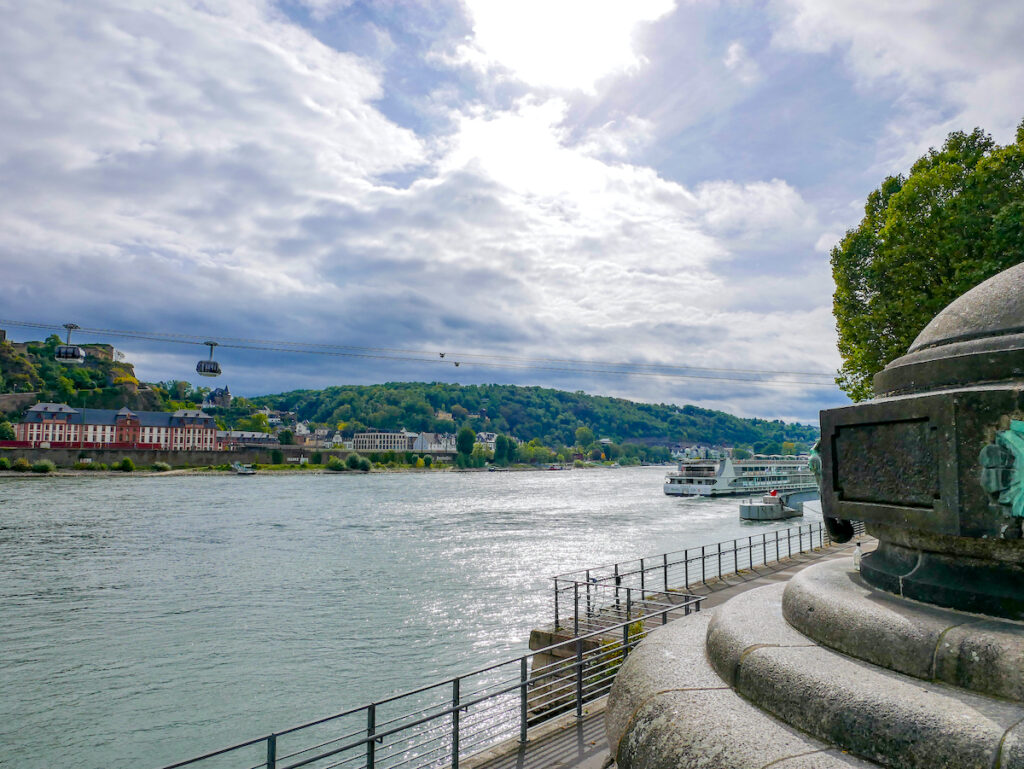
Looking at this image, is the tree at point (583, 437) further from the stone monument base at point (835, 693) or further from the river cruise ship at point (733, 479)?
the stone monument base at point (835, 693)

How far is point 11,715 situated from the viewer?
12898mm

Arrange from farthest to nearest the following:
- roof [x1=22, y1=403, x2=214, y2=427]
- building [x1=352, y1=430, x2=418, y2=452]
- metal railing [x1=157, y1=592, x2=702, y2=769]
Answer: building [x1=352, y1=430, x2=418, y2=452]
roof [x1=22, y1=403, x2=214, y2=427]
metal railing [x1=157, y1=592, x2=702, y2=769]

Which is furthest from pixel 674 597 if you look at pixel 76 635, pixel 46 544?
pixel 46 544

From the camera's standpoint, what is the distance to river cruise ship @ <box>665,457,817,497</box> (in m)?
70.6

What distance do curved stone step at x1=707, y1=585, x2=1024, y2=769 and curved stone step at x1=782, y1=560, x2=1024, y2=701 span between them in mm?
71

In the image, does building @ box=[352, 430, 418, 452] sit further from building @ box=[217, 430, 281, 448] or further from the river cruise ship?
the river cruise ship

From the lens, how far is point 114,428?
11212 centimetres

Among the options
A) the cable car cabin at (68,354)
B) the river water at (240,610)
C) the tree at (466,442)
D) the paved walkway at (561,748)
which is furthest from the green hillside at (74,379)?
the paved walkway at (561,748)

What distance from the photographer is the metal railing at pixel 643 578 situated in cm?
1173

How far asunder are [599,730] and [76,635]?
16.7 meters

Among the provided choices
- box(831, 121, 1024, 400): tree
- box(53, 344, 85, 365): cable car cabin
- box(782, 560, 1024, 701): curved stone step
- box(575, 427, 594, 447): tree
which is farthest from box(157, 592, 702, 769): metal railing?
box(575, 427, 594, 447): tree

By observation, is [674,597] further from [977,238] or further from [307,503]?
[307,503]

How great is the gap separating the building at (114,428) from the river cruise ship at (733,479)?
229 ft

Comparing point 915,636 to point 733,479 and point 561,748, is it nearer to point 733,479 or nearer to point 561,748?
point 561,748
